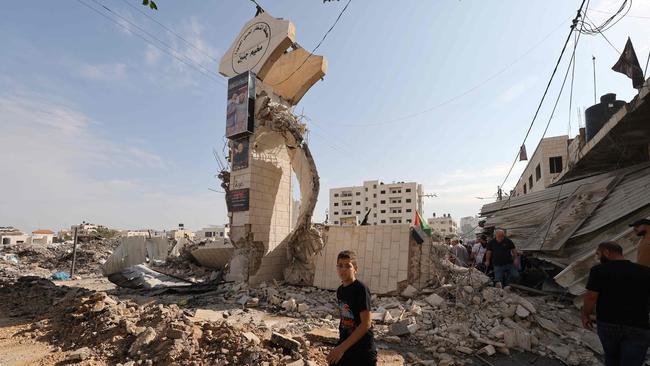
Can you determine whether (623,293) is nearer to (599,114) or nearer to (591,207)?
(591,207)

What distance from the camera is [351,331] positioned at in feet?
8.76

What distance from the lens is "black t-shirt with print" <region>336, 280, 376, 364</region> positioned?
260 cm

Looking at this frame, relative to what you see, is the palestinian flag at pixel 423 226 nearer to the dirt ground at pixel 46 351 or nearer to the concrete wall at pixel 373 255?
the concrete wall at pixel 373 255

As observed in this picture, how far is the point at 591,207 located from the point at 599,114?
6.36 m

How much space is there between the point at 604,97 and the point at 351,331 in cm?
1442

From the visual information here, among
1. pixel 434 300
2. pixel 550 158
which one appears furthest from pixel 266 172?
pixel 550 158

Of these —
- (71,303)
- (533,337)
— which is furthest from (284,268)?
(533,337)

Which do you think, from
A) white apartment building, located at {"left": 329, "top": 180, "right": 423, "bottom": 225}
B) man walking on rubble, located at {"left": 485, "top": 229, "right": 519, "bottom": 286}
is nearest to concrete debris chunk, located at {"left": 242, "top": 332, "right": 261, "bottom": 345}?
man walking on rubble, located at {"left": 485, "top": 229, "right": 519, "bottom": 286}

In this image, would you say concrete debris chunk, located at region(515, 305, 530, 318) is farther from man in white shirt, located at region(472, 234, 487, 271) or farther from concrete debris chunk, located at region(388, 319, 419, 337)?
man in white shirt, located at region(472, 234, 487, 271)

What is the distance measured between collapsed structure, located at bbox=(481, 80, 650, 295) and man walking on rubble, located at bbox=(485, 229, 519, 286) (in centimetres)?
55

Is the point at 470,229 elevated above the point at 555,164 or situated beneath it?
situated beneath

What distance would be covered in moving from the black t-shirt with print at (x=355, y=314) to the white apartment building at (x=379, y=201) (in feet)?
213

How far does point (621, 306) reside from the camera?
3082 mm

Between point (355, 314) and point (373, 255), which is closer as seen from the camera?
point (355, 314)
